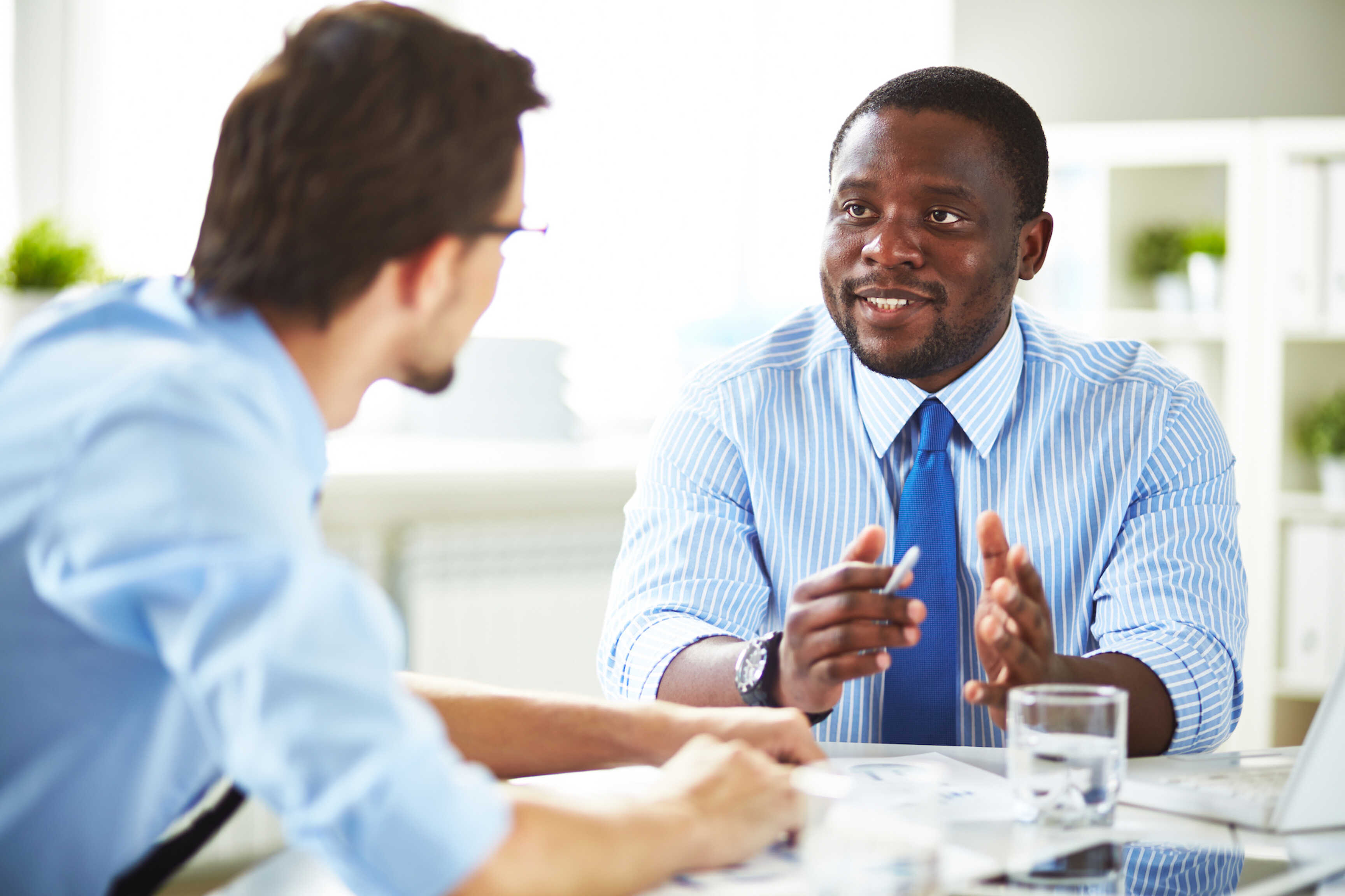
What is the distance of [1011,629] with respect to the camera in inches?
46.4

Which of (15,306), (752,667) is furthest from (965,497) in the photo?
(15,306)

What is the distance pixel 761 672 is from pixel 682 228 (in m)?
2.15

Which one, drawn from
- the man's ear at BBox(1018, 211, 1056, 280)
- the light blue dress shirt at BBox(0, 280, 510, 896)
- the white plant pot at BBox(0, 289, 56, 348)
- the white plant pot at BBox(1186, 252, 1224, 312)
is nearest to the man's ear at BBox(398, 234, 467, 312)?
the light blue dress shirt at BBox(0, 280, 510, 896)

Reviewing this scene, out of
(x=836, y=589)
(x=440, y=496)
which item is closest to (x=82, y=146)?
(x=440, y=496)

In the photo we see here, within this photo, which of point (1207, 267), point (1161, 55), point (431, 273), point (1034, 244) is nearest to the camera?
point (431, 273)

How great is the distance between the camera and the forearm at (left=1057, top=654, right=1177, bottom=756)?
1259 millimetres

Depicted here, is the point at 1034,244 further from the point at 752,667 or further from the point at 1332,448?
the point at 1332,448

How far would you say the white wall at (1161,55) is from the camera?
3.35 metres

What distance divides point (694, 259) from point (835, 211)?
65.1 inches

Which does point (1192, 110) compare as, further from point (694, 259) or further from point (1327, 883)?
point (1327, 883)

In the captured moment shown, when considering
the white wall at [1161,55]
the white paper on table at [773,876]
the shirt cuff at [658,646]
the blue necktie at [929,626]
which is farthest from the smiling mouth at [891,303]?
the white wall at [1161,55]

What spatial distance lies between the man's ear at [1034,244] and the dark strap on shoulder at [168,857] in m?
1.25

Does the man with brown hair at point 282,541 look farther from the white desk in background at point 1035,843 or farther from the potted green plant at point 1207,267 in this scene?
the potted green plant at point 1207,267

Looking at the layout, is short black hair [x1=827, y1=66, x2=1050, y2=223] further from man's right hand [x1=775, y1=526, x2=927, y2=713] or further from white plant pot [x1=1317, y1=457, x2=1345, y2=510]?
white plant pot [x1=1317, y1=457, x2=1345, y2=510]
